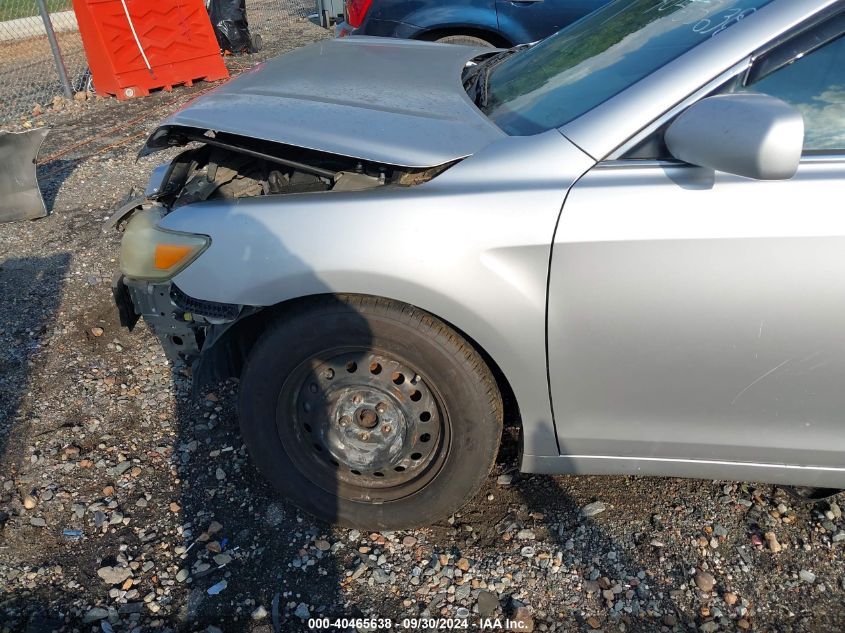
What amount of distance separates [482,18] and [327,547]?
4.61m

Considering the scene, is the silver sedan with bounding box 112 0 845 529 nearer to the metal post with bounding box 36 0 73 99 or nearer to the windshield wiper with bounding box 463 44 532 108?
the windshield wiper with bounding box 463 44 532 108

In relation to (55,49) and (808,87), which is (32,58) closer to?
(55,49)

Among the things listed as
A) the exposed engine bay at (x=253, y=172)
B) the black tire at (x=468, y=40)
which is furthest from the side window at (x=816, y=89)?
the black tire at (x=468, y=40)

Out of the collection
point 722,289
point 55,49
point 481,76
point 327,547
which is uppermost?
point 481,76

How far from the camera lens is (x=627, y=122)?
74.2 inches

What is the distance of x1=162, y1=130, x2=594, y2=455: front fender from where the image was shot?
6.35 ft

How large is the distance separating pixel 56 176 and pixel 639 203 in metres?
5.74

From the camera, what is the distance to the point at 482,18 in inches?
220

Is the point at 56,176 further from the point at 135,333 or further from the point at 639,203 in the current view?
the point at 639,203

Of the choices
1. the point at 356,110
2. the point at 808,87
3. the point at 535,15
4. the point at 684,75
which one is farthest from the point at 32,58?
the point at 808,87

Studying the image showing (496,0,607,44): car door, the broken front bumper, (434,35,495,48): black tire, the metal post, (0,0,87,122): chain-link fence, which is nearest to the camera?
the broken front bumper

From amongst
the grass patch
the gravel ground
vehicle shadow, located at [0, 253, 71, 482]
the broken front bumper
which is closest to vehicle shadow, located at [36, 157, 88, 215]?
vehicle shadow, located at [0, 253, 71, 482]

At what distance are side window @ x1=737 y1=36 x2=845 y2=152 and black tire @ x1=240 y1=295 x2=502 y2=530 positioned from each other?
114 centimetres

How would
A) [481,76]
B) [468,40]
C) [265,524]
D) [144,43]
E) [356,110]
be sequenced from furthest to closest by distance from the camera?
[144,43]
[468,40]
[481,76]
[265,524]
[356,110]
